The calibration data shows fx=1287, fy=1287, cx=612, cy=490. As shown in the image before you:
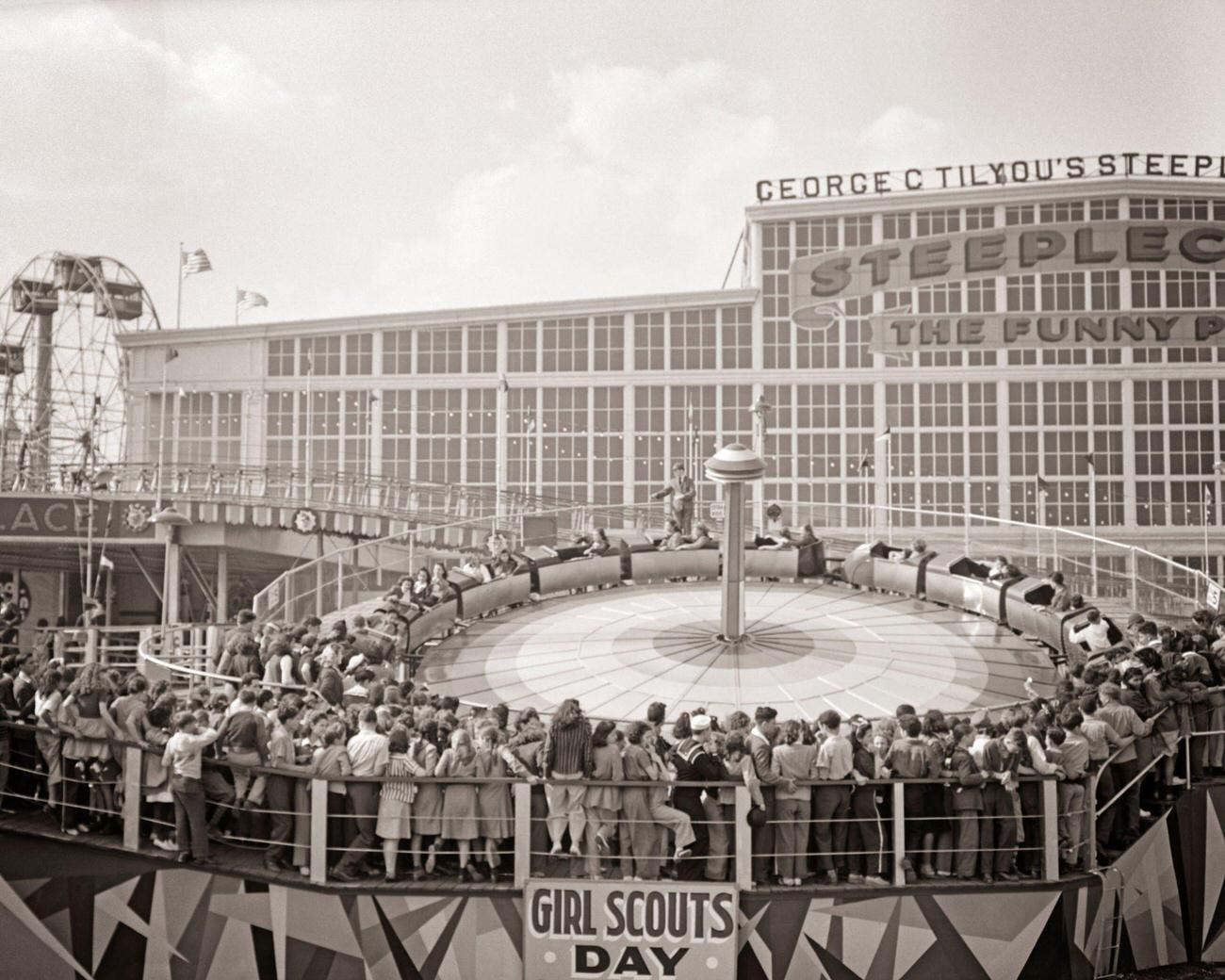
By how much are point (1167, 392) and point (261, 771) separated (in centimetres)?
3246

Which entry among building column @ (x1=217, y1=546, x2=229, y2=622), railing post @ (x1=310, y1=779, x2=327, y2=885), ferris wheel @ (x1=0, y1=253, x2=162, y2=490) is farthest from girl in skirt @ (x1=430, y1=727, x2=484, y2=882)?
ferris wheel @ (x1=0, y1=253, x2=162, y2=490)

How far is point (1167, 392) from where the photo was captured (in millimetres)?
36906

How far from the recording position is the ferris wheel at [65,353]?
45.3m

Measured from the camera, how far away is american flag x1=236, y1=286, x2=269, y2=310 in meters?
42.1

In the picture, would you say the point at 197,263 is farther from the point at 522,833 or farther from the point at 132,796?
the point at 522,833

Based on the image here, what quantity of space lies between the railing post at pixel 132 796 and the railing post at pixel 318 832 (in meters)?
1.74

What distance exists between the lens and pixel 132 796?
37.9 ft

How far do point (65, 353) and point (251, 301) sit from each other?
10.2 metres

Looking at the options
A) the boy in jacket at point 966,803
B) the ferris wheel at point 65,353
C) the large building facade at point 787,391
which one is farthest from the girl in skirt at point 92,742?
the ferris wheel at point 65,353

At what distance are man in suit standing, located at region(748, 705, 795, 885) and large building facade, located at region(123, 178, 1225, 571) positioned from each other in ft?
90.4

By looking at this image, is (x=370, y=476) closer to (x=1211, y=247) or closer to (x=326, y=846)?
(x=1211, y=247)

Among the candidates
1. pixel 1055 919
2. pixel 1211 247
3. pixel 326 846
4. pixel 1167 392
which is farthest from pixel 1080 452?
pixel 326 846

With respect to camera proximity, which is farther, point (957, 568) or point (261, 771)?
point (957, 568)

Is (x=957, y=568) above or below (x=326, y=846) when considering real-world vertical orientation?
above
